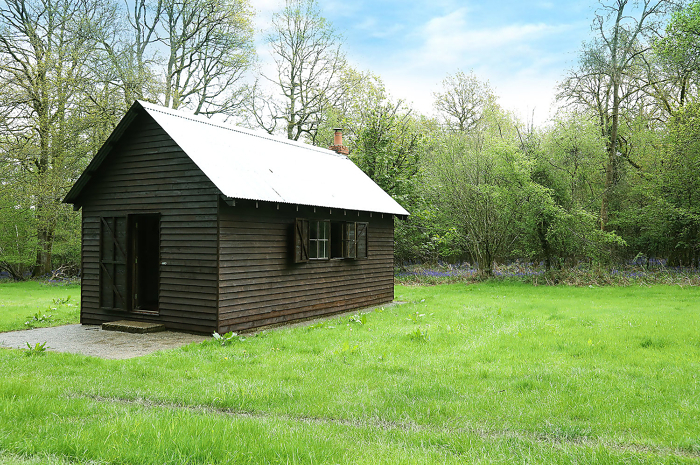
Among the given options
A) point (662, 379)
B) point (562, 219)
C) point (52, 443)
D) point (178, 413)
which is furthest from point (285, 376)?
point (562, 219)

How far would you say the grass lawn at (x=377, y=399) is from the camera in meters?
3.96

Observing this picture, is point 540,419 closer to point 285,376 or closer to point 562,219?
point 285,376

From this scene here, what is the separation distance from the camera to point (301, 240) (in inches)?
460

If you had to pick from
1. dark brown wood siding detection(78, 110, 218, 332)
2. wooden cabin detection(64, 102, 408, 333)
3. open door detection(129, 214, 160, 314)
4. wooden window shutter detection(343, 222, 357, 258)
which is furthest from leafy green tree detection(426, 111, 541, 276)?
dark brown wood siding detection(78, 110, 218, 332)

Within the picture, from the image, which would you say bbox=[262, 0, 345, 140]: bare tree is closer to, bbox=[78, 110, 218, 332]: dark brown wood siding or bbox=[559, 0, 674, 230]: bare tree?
bbox=[559, 0, 674, 230]: bare tree

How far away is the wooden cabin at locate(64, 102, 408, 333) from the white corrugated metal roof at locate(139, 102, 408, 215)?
0.04 m

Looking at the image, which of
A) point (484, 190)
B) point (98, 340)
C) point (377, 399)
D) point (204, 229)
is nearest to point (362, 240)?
point (204, 229)

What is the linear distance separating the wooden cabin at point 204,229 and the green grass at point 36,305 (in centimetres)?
99

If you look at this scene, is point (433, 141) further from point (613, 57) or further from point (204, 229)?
point (204, 229)

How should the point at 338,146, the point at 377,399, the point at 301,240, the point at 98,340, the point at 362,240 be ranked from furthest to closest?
the point at 338,146 → the point at 362,240 → the point at 301,240 → the point at 98,340 → the point at 377,399

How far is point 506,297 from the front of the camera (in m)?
15.7

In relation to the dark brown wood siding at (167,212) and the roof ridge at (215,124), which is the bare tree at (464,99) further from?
the dark brown wood siding at (167,212)

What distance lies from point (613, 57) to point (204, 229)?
59.2 ft

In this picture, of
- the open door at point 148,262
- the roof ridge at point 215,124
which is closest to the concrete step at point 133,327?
the open door at point 148,262
